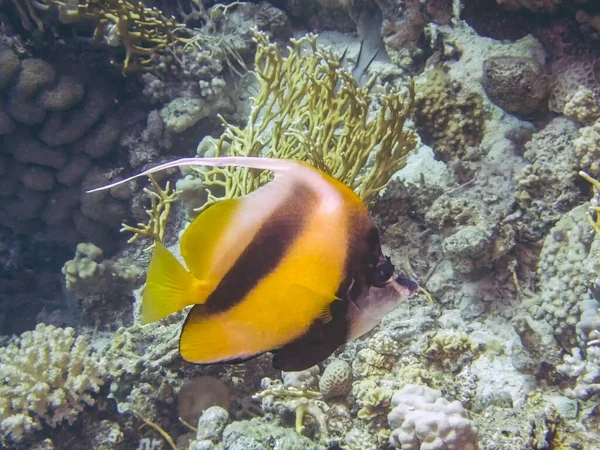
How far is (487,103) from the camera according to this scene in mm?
4211

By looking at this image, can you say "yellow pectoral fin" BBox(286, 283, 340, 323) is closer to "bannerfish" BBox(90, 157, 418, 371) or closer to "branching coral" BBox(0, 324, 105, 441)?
"bannerfish" BBox(90, 157, 418, 371)

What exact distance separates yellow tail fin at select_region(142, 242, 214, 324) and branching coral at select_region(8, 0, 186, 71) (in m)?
5.24

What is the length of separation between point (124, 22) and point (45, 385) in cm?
407

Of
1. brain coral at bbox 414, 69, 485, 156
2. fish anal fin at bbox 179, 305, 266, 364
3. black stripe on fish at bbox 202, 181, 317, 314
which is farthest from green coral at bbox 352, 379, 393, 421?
brain coral at bbox 414, 69, 485, 156

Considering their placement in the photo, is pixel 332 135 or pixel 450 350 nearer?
pixel 450 350

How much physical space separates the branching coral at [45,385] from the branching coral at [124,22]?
3.56m

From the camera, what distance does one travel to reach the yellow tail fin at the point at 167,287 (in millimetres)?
1062

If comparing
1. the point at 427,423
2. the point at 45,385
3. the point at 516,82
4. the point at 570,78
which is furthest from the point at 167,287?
the point at 570,78

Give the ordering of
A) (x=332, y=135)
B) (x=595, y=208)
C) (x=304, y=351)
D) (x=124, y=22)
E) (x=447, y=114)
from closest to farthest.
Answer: (x=304, y=351), (x=595, y=208), (x=332, y=135), (x=447, y=114), (x=124, y=22)

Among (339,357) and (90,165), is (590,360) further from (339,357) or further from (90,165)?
(90,165)

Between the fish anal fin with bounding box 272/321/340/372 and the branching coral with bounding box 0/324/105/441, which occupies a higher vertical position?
the fish anal fin with bounding box 272/321/340/372

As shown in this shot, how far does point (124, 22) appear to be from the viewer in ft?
17.6

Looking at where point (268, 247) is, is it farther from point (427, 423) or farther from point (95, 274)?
point (95, 274)

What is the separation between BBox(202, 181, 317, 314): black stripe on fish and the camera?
3.63 feet
